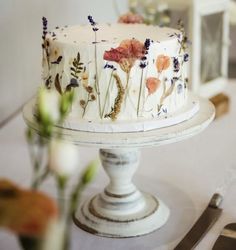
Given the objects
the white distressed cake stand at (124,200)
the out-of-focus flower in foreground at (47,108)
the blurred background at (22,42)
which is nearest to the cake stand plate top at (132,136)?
the white distressed cake stand at (124,200)

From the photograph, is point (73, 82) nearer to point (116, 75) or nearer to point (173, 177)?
point (116, 75)

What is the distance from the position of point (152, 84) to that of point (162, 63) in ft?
0.11

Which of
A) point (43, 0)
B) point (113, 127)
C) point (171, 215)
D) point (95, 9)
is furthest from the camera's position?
point (95, 9)

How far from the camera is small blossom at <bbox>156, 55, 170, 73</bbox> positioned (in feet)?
2.33

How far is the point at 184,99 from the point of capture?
30.4 inches

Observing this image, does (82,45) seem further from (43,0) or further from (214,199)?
(43,0)

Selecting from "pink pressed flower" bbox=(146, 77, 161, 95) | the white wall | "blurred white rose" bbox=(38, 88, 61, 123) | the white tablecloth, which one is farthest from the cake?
the white wall

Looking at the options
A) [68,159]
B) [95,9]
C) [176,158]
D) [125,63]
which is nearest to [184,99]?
[125,63]

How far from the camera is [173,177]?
95 centimetres

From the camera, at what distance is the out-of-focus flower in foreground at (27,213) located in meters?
0.34

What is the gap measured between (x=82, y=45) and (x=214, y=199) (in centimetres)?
33

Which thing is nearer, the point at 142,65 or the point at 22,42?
the point at 142,65

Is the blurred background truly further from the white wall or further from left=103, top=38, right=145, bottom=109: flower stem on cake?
left=103, top=38, right=145, bottom=109: flower stem on cake

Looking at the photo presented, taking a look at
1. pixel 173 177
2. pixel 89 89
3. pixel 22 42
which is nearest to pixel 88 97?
pixel 89 89
